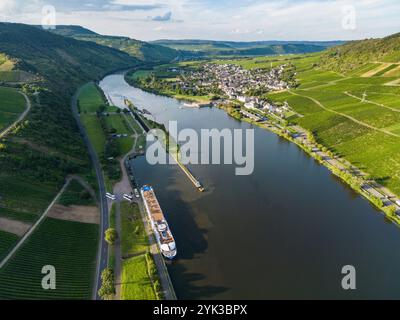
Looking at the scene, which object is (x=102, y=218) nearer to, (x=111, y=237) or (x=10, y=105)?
(x=111, y=237)

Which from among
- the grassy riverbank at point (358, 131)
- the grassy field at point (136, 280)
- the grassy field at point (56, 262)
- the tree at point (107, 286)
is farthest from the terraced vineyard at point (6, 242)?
the grassy riverbank at point (358, 131)

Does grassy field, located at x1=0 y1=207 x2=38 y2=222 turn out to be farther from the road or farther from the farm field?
the farm field

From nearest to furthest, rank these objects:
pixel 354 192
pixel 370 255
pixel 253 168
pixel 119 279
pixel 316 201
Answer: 1. pixel 119 279
2. pixel 370 255
3. pixel 316 201
4. pixel 354 192
5. pixel 253 168

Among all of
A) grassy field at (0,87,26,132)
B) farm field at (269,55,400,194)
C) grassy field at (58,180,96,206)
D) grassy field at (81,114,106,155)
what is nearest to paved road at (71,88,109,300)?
grassy field at (81,114,106,155)

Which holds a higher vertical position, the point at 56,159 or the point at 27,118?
the point at 27,118

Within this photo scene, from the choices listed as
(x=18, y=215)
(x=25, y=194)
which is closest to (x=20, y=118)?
(x=25, y=194)

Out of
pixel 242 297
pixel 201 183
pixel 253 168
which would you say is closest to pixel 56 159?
pixel 201 183

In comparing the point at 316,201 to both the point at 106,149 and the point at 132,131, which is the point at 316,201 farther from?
the point at 132,131
